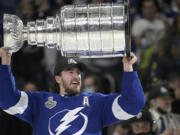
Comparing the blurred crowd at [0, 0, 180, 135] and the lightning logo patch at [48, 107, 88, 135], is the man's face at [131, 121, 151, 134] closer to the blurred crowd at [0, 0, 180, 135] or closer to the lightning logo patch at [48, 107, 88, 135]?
the blurred crowd at [0, 0, 180, 135]

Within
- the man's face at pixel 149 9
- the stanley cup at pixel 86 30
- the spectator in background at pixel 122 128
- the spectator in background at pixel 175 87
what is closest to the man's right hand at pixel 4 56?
the stanley cup at pixel 86 30

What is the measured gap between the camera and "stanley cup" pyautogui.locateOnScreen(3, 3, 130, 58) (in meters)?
2.80

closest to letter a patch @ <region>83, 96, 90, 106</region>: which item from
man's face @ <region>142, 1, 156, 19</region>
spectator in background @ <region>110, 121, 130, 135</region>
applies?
spectator in background @ <region>110, 121, 130, 135</region>

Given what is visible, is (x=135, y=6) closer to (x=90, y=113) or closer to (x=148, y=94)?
(x=148, y=94)

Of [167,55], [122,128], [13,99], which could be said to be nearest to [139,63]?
[167,55]

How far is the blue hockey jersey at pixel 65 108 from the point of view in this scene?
128 inches

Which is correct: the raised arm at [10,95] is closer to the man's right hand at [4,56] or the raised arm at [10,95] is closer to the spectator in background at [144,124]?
the man's right hand at [4,56]

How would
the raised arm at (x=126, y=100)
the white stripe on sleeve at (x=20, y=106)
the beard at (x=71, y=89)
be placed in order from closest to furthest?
the raised arm at (x=126, y=100)
the white stripe on sleeve at (x=20, y=106)
the beard at (x=71, y=89)

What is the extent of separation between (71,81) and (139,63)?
93.2 inches

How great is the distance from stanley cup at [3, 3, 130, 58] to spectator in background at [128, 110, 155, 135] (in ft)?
5.81

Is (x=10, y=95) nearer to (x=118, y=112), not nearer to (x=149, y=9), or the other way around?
(x=118, y=112)

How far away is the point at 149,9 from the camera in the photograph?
5828 millimetres

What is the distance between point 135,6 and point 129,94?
3.00m

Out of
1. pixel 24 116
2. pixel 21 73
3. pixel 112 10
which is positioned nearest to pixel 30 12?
pixel 21 73
